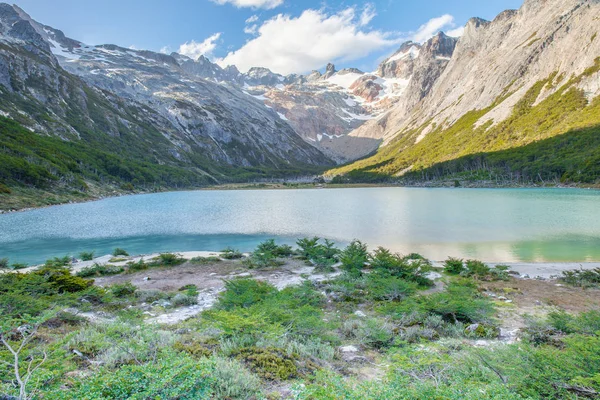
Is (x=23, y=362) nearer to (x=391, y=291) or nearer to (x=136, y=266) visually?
(x=391, y=291)

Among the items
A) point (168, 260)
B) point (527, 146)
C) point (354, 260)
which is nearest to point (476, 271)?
point (354, 260)

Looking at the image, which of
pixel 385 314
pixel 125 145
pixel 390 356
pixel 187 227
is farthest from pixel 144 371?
pixel 125 145

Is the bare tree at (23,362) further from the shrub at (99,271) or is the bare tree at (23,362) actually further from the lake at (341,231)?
the lake at (341,231)

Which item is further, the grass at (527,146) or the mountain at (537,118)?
the mountain at (537,118)

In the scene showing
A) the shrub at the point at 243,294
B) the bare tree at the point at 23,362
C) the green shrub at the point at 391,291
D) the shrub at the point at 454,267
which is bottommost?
the shrub at the point at 454,267

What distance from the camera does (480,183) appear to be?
127875 mm

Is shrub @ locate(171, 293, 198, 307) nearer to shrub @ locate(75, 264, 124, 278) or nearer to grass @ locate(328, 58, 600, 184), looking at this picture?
shrub @ locate(75, 264, 124, 278)

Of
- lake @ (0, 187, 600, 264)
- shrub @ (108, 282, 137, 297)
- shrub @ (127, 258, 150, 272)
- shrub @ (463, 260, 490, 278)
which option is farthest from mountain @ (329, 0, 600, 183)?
shrub @ (108, 282, 137, 297)

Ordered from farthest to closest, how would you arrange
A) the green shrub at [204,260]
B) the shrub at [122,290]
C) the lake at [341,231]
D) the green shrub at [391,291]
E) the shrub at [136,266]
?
the lake at [341,231] < the green shrub at [204,260] < the shrub at [136,266] < the shrub at [122,290] < the green shrub at [391,291]

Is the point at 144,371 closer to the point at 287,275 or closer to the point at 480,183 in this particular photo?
the point at 287,275

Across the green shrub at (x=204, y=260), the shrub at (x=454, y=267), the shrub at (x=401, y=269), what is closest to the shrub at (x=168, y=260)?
the green shrub at (x=204, y=260)

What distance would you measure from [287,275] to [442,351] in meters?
13.5

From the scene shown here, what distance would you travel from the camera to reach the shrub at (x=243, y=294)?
40.4 feet

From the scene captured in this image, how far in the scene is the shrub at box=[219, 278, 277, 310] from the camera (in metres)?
12.3
